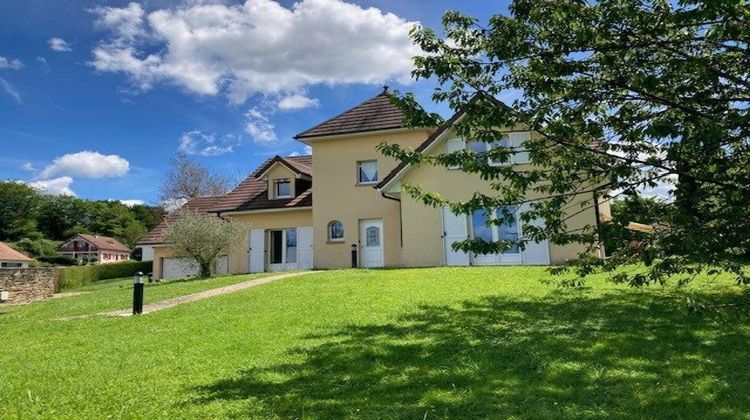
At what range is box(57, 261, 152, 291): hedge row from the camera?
107 ft

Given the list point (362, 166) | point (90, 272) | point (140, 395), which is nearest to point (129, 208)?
point (90, 272)

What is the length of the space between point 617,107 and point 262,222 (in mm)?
21756

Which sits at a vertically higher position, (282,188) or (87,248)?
(282,188)

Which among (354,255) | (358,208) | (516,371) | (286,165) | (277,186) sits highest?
(286,165)

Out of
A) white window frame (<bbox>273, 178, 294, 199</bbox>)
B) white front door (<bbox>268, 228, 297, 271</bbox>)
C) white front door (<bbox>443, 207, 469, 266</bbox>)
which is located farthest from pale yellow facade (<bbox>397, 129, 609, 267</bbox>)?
white window frame (<bbox>273, 178, 294, 199</bbox>)

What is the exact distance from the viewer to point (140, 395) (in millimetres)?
5230

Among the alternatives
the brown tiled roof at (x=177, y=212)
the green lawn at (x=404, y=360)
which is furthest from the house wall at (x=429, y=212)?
the brown tiled roof at (x=177, y=212)

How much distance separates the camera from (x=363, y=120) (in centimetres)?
2341

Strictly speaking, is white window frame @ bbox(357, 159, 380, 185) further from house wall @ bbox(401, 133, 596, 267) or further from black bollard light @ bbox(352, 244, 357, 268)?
house wall @ bbox(401, 133, 596, 267)

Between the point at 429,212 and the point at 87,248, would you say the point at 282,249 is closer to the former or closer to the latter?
the point at 429,212

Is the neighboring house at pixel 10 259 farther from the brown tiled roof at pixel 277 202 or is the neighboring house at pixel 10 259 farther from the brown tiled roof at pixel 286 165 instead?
the brown tiled roof at pixel 286 165

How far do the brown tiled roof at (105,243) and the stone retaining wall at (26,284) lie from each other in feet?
237

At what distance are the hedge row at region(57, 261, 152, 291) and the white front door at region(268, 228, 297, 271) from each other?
48.5ft

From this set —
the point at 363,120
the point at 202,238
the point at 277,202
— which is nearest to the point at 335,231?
the point at 277,202
